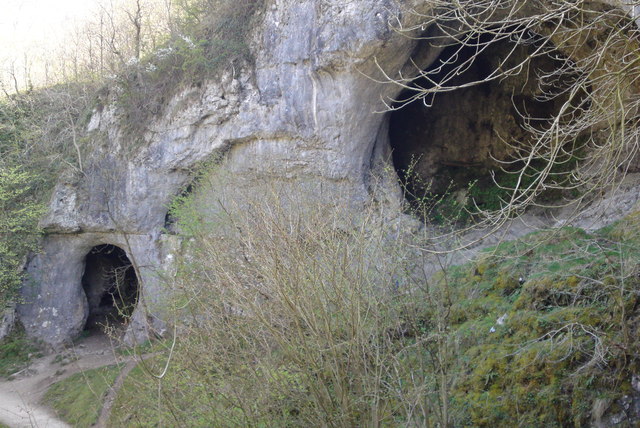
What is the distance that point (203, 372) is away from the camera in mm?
5305

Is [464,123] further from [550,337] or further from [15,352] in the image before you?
[15,352]

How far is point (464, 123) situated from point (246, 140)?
5419 mm

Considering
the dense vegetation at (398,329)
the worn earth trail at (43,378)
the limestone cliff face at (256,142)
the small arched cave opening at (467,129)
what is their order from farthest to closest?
the small arched cave opening at (467,129) → the worn earth trail at (43,378) → the limestone cliff face at (256,142) → the dense vegetation at (398,329)

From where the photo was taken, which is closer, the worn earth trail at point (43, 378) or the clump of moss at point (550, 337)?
the clump of moss at point (550, 337)

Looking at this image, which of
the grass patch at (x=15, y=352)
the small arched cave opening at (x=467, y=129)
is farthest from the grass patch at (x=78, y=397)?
the small arched cave opening at (x=467, y=129)

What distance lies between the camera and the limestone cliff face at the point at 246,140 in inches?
428

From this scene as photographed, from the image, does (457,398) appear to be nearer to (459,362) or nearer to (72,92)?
(459,362)

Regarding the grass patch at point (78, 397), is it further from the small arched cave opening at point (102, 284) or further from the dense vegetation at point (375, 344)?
the dense vegetation at point (375, 344)

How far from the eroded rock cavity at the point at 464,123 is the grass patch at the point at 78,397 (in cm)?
793

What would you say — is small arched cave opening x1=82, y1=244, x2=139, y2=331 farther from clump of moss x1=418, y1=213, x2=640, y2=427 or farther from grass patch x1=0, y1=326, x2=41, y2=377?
clump of moss x1=418, y1=213, x2=640, y2=427

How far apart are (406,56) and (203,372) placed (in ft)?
25.5

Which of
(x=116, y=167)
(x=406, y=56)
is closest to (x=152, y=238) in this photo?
(x=116, y=167)

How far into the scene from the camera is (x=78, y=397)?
11.8m

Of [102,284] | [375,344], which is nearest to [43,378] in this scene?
[102,284]
